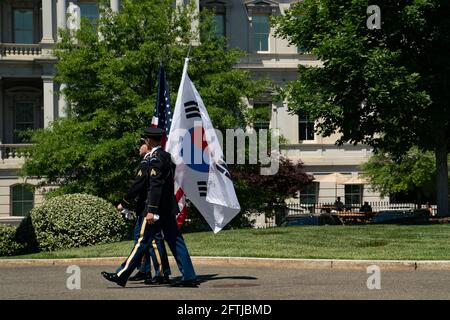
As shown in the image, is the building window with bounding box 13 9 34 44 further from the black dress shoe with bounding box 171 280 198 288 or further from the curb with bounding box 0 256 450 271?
the black dress shoe with bounding box 171 280 198 288

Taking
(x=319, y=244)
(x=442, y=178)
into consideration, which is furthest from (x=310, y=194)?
(x=319, y=244)

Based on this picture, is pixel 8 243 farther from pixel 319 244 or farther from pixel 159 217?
pixel 159 217

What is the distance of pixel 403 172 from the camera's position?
152 ft

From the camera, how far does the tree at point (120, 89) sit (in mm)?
29438

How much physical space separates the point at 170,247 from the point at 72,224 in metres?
10.6

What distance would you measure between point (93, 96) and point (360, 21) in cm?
840

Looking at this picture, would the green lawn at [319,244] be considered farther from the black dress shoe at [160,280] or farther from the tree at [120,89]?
the tree at [120,89]

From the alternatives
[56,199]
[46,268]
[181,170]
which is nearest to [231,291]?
[181,170]

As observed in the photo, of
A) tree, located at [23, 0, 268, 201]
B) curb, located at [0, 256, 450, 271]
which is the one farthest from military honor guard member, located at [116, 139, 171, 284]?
tree, located at [23, 0, 268, 201]

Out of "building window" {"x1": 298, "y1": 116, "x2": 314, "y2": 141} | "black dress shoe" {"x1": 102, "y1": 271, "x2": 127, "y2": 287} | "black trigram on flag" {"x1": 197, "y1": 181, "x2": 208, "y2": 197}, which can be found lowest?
"black dress shoe" {"x1": 102, "y1": 271, "x2": 127, "y2": 287}

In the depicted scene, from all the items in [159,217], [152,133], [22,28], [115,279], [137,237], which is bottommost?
[115,279]

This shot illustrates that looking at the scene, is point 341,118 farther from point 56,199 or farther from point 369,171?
point 369,171

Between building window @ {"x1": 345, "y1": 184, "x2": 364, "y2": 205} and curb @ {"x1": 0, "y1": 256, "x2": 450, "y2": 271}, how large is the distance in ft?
107

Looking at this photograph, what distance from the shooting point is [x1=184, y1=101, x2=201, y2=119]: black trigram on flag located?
1539cm
